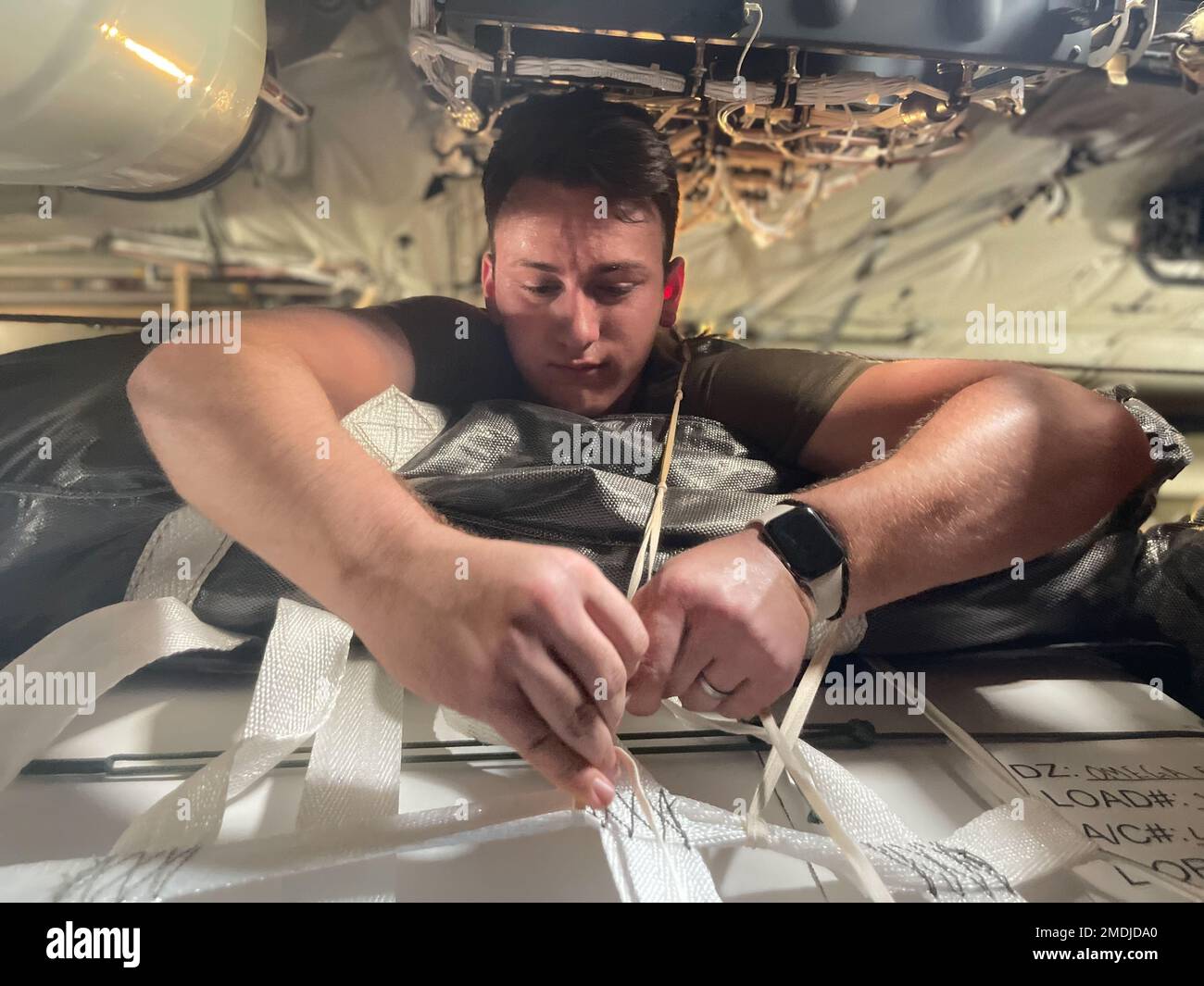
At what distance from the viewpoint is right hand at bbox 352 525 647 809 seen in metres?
0.37

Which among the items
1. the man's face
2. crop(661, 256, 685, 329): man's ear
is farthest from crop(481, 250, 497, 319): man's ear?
crop(661, 256, 685, 329): man's ear

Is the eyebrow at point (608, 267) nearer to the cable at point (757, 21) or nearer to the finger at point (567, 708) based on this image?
the cable at point (757, 21)

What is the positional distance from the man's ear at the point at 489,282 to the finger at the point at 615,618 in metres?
0.30

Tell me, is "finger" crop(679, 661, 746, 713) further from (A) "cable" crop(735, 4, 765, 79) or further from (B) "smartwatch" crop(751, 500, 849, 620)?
(A) "cable" crop(735, 4, 765, 79)

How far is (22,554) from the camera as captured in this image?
549 millimetres

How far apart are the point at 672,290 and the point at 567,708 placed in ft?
1.22

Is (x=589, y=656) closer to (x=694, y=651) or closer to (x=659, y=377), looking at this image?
(x=694, y=651)

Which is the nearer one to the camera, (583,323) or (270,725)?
(270,725)

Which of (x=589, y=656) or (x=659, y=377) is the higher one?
(x=659, y=377)

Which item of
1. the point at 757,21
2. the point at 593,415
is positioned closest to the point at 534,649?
the point at 593,415

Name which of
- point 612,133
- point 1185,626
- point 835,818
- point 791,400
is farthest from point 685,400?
point 1185,626

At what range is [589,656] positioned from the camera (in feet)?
1.22

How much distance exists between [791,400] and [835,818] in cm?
31

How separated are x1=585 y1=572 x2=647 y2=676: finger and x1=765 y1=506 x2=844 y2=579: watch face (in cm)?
13
